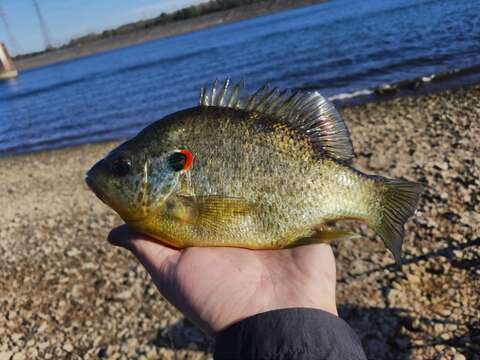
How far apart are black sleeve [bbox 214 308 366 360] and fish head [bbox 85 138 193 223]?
100 centimetres

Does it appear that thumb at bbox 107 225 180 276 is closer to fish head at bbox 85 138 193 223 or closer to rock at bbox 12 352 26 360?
fish head at bbox 85 138 193 223

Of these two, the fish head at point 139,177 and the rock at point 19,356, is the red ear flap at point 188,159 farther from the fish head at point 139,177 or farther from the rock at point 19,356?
the rock at point 19,356

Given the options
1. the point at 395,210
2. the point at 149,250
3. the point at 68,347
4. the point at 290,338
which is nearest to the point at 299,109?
the point at 395,210

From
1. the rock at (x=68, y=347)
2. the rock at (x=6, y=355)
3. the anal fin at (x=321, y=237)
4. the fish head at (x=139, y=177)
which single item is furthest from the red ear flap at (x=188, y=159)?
the rock at (x=6, y=355)

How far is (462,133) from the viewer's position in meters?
9.62

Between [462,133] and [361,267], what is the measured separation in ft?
17.0

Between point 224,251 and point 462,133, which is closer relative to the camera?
point 224,251

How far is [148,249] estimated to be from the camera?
3139 mm

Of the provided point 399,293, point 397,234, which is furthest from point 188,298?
point 399,293

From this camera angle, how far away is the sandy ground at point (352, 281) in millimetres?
5039

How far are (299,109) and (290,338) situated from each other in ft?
5.04

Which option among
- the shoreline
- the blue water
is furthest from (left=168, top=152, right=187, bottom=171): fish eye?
the blue water

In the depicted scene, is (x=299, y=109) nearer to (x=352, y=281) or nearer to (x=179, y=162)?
(x=179, y=162)

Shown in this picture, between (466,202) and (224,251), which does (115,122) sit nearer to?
(466,202)
